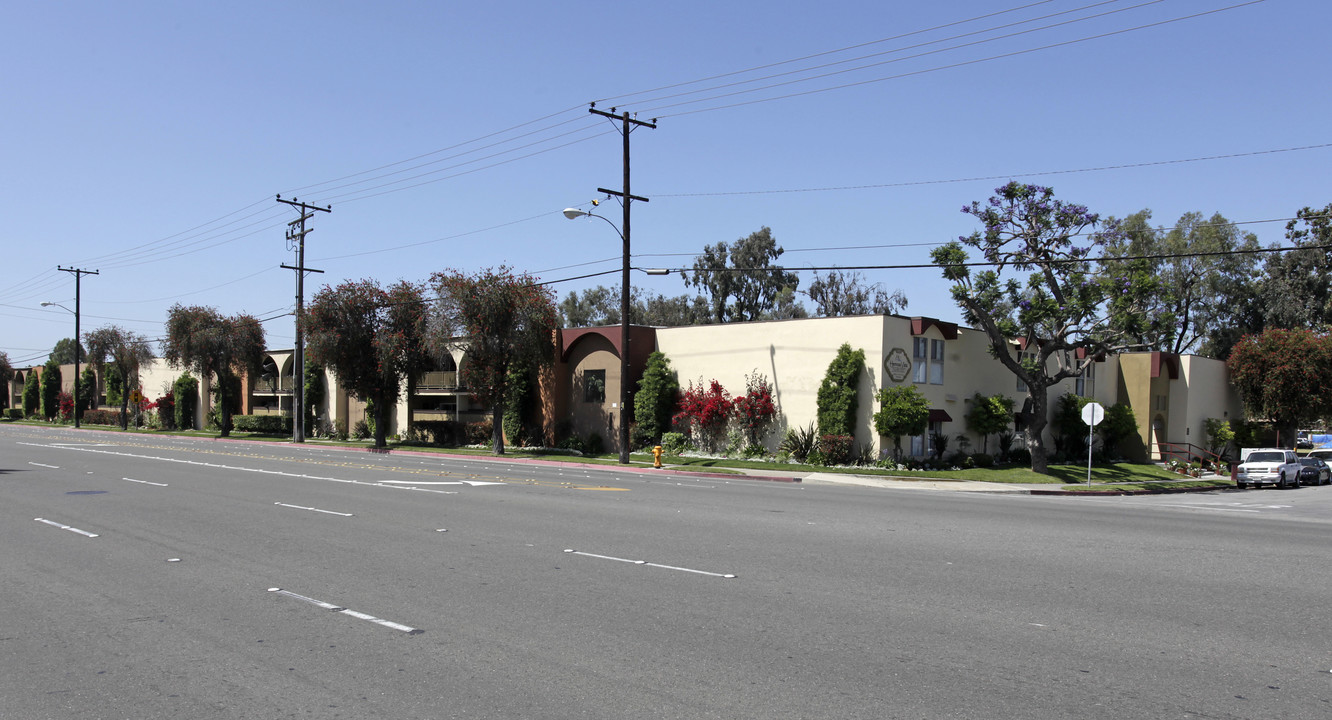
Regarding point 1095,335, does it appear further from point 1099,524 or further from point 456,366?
point 456,366

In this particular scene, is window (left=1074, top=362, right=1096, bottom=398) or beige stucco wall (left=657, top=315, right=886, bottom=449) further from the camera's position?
window (left=1074, top=362, right=1096, bottom=398)

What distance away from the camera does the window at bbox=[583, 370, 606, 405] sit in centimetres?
4206

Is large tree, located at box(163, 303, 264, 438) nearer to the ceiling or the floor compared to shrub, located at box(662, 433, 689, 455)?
nearer to the ceiling

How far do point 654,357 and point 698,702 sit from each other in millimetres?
33609

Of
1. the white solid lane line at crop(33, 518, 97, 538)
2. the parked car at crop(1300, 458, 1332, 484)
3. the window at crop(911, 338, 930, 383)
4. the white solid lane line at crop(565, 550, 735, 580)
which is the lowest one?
the parked car at crop(1300, 458, 1332, 484)

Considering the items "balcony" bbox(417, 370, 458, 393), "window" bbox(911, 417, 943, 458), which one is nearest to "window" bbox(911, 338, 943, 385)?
"window" bbox(911, 417, 943, 458)

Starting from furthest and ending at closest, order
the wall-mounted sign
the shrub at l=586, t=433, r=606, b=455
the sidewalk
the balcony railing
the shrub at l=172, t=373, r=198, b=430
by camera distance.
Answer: the shrub at l=172, t=373, r=198, b=430 < the balcony railing < the shrub at l=586, t=433, r=606, b=455 < the wall-mounted sign < the sidewalk

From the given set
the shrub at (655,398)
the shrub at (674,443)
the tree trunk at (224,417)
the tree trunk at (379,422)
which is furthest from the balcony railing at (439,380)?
the tree trunk at (224,417)

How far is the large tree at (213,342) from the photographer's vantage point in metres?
57.9

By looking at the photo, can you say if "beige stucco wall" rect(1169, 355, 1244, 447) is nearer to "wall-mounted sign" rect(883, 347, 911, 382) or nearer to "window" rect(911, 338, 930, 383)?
"window" rect(911, 338, 930, 383)

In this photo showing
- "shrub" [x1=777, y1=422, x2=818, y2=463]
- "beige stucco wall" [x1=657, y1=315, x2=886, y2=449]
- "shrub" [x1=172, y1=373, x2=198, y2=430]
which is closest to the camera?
"beige stucco wall" [x1=657, y1=315, x2=886, y2=449]

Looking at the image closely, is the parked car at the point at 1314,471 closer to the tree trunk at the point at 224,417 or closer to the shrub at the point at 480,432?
the shrub at the point at 480,432

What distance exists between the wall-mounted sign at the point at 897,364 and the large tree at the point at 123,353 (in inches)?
2478

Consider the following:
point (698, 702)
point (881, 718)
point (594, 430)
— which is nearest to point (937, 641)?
point (881, 718)
